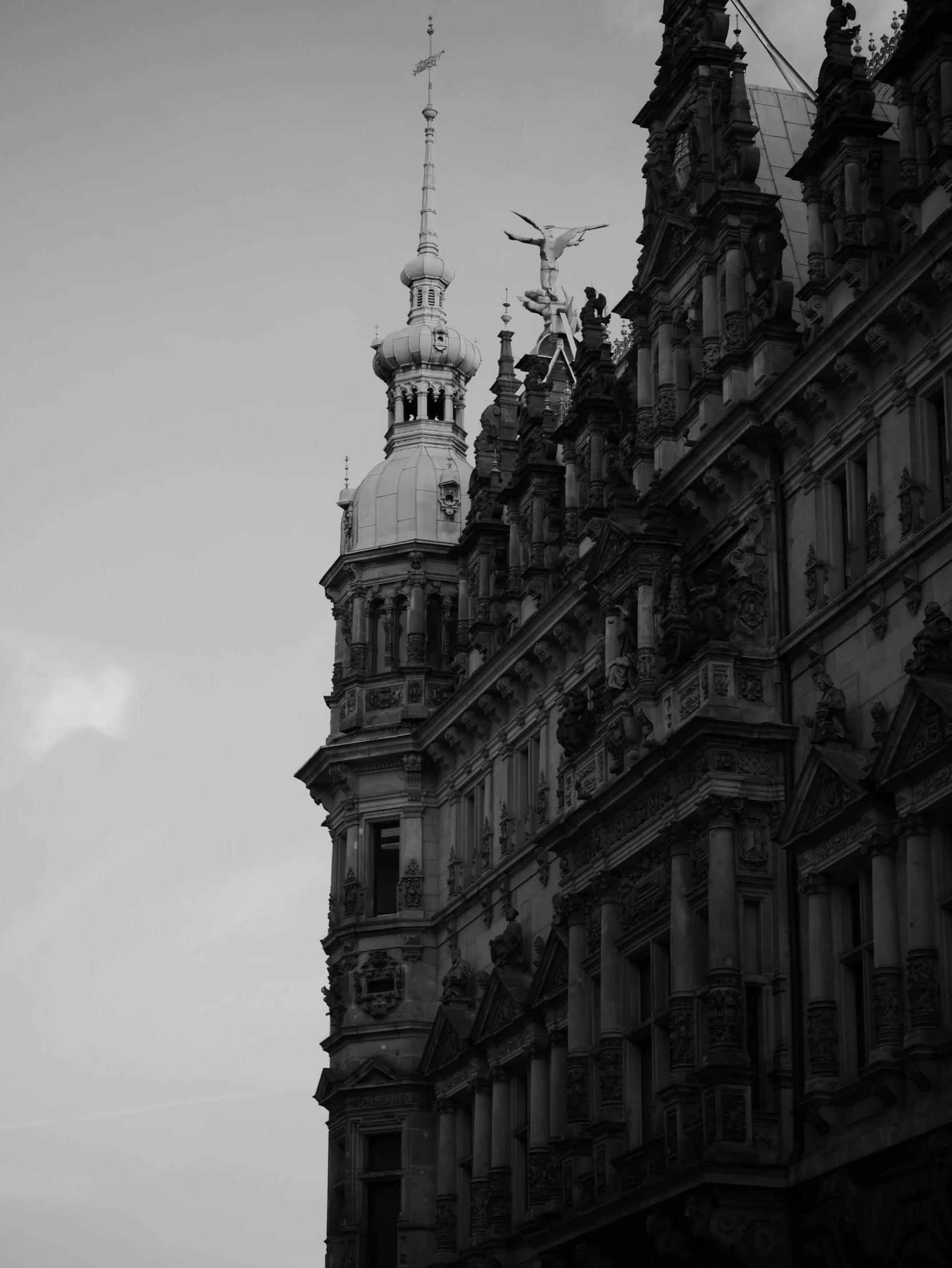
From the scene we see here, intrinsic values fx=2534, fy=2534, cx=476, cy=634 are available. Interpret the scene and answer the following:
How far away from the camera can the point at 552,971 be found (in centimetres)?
4500

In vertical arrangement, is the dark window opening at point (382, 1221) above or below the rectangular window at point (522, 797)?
below

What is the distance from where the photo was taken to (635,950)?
4003 centimetres

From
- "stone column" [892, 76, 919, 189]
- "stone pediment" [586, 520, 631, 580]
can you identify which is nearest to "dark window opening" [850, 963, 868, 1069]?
"stone pediment" [586, 520, 631, 580]

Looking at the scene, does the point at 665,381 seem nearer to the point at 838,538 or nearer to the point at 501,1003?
the point at 838,538

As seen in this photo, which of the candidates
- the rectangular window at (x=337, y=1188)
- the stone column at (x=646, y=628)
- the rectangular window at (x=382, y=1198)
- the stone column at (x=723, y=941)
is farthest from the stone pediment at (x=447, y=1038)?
the stone column at (x=723, y=941)

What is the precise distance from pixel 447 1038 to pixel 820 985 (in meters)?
16.2

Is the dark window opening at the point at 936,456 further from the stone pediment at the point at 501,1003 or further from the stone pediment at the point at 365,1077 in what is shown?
the stone pediment at the point at 365,1077

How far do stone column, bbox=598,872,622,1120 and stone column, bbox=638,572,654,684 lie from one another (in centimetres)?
331

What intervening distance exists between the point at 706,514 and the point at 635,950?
7.24 meters

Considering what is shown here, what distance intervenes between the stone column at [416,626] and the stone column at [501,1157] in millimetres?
11093

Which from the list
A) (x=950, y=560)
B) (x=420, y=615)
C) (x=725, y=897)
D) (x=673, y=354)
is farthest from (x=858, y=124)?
(x=420, y=615)

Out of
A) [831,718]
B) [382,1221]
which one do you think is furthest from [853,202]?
[382,1221]

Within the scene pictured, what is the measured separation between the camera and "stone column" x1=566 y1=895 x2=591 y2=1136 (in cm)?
4075

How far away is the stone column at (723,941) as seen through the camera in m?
36.3
